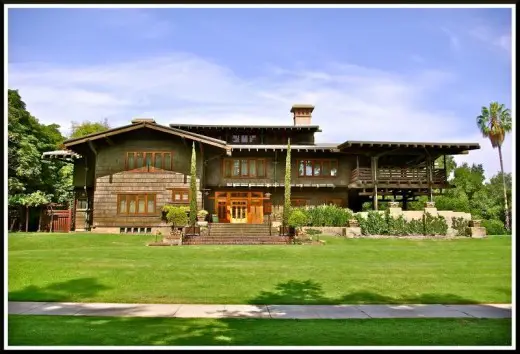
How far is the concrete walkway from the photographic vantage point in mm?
9336

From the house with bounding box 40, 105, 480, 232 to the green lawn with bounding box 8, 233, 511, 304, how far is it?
1232 cm

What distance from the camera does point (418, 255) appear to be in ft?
62.3

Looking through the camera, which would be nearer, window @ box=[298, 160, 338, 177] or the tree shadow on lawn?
the tree shadow on lawn

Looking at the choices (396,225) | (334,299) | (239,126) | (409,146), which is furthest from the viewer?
(239,126)

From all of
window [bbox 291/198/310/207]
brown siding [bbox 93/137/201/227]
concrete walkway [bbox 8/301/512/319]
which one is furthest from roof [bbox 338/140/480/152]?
concrete walkway [bbox 8/301/512/319]

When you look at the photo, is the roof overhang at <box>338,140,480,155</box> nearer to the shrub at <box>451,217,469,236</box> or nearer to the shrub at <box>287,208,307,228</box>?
the shrub at <box>451,217,469,236</box>

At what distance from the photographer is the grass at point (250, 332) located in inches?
276

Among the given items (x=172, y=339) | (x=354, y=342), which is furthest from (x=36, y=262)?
(x=354, y=342)

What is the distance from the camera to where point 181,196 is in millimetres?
31312

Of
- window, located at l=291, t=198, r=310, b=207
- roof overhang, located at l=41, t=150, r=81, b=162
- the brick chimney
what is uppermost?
the brick chimney

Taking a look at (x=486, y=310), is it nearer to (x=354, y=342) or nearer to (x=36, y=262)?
(x=354, y=342)

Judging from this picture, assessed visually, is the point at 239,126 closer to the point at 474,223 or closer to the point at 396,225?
the point at 396,225

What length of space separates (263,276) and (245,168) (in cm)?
2121

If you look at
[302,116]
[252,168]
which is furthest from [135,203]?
[302,116]
